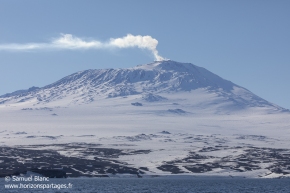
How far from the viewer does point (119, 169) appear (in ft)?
558

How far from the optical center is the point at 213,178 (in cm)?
16512

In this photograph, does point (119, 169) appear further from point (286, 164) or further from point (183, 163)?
point (286, 164)

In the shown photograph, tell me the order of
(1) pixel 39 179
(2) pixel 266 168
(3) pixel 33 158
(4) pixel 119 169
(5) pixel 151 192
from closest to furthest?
(5) pixel 151 192 → (1) pixel 39 179 → (4) pixel 119 169 → (2) pixel 266 168 → (3) pixel 33 158

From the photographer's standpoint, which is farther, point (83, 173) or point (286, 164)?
point (286, 164)

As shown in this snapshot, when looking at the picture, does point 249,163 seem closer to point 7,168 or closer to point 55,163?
point 55,163

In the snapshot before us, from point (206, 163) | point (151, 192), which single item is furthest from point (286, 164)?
point (151, 192)

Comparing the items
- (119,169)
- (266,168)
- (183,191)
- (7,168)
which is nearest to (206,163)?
(266,168)

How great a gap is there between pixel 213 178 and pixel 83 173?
124ft

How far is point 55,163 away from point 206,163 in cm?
5088

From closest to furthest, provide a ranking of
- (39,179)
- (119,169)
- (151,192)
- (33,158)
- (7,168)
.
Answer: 1. (151,192)
2. (39,179)
3. (7,168)
4. (119,169)
5. (33,158)

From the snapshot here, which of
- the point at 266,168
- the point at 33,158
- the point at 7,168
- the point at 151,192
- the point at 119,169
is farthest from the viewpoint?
the point at 33,158

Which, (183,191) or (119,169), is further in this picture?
(119,169)

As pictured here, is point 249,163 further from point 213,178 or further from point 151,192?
point 151,192

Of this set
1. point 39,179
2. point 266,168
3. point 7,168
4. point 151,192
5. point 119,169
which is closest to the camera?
point 151,192
